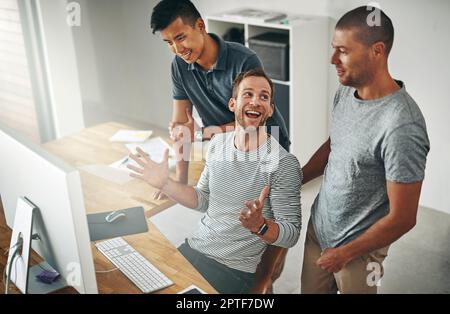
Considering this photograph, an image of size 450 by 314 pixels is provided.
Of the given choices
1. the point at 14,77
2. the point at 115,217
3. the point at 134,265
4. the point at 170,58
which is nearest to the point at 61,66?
the point at 14,77

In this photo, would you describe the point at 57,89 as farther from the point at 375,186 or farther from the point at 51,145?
the point at 375,186

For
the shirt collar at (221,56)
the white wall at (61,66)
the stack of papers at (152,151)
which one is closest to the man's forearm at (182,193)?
the stack of papers at (152,151)

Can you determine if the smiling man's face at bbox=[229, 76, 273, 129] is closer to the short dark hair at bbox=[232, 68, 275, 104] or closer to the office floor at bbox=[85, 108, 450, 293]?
the short dark hair at bbox=[232, 68, 275, 104]

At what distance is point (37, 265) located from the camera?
67.8 inches

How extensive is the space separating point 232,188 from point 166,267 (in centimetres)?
29

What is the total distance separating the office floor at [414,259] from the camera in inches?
60.2

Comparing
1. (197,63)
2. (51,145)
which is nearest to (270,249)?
(197,63)

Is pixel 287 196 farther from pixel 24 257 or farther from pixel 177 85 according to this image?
pixel 24 257

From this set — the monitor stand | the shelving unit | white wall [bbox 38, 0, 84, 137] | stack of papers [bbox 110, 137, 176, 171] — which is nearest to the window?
white wall [bbox 38, 0, 84, 137]

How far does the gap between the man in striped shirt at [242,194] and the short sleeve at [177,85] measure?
234 mm

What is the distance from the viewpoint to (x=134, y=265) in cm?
169

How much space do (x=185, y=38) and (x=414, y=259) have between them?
890 millimetres

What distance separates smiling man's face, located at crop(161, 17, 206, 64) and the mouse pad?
21.2 inches

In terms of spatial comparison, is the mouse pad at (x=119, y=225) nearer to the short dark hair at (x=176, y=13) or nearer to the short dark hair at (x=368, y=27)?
the short dark hair at (x=176, y=13)
